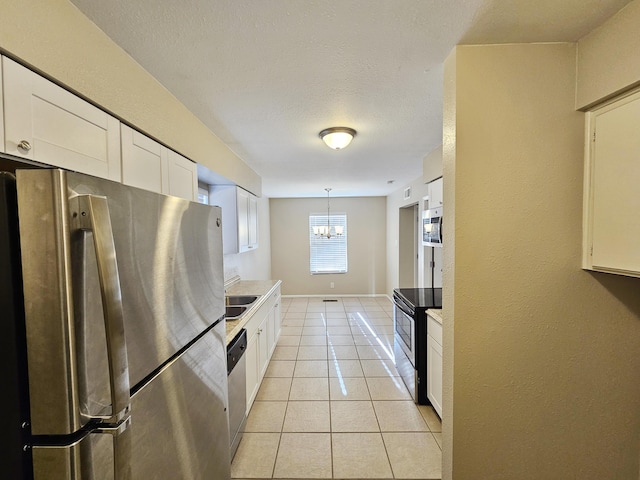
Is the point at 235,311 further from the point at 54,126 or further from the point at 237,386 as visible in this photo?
the point at 54,126

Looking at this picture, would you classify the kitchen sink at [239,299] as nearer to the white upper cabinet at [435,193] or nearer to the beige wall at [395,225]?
the white upper cabinet at [435,193]

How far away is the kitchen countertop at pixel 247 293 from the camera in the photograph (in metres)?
2.06

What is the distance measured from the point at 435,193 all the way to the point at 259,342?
2286 millimetres

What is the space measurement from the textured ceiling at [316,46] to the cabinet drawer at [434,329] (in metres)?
1.59

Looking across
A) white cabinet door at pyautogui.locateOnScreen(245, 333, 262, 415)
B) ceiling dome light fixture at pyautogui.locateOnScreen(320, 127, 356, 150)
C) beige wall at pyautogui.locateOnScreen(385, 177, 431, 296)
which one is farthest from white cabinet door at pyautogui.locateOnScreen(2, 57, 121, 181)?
beige wall at pyautogui.locateOnScreen(385, 177, 431, 296)

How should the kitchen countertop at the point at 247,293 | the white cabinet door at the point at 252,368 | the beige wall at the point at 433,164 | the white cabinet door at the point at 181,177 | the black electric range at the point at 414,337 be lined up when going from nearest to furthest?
the white cabinet door at the point at 181,177, the kitchen countertop at the point at 247,293, the white cabinet door at the point at 252,368, the black electric range at the point at 414,337, the beige wall at the point at 433,164

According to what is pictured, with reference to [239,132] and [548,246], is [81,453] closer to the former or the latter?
[548,246]

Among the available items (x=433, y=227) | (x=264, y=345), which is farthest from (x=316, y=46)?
(x=264, y=345)

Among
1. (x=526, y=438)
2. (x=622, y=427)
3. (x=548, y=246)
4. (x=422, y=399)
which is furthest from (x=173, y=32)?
(x=422, y=399)

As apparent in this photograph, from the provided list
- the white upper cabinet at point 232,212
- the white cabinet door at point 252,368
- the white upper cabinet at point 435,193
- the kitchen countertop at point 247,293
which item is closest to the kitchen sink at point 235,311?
the kitchen countertop at point 247,293

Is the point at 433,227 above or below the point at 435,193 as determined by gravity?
below

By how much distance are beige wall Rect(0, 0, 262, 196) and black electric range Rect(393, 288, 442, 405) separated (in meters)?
2.31

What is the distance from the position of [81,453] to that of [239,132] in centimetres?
222

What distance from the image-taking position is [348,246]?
6.98 metres
